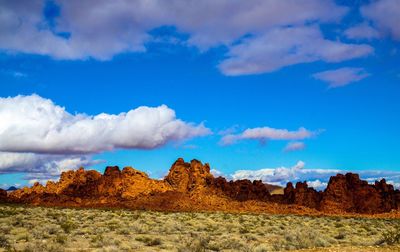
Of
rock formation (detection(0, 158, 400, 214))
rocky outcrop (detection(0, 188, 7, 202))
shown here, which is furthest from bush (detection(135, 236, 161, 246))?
rocky outcrop (detection(0, 188, 7, 202))

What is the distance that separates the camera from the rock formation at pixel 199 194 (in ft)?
251

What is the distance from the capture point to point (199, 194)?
3273 inches

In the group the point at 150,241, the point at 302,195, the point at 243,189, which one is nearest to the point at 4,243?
the point at 150,241

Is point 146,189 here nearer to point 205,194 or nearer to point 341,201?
point 205,194

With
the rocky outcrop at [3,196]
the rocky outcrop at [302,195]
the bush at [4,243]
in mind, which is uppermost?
the rocky outcrop at [302,195]

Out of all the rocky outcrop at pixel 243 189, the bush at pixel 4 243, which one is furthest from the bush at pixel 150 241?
the rocky outcrop at pixel 243 189

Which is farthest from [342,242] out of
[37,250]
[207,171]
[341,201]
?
[207,171]

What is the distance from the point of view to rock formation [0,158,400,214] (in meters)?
76.4

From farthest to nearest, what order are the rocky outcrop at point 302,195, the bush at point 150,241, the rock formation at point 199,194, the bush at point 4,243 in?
the rocky outcrop at point 302,195 < the rock formation at point 199,194 < the bush at point 150,241 < the bush at point 4,243

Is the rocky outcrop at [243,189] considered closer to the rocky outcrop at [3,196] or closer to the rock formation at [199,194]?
the rock formation at [199,194]

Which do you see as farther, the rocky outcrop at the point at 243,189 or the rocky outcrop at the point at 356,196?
the rocky outcrop at the point at 243,189

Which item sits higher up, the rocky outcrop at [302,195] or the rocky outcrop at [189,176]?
the rocky outcrop at [189,176]

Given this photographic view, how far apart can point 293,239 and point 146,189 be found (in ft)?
226

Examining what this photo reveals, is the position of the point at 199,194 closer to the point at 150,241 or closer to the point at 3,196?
→ the point at 3,196
